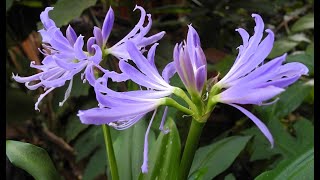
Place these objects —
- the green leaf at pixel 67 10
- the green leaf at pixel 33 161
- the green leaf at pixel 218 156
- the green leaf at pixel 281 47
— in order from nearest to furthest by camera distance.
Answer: the green leaf at pixel 33 161 → the green leaf at pixel 218 156 → the green leaf at pixel 67 10 → the green leaf at pixel 281 47

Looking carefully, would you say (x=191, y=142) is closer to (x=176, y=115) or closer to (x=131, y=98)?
(x=131, y=98)

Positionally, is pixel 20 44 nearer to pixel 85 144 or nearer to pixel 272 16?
pixel 85 144

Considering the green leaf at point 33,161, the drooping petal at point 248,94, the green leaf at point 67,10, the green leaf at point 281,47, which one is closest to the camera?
the drooping petal at point 248,94

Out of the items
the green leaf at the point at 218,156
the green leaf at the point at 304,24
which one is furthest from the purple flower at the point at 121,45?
the green leaf at the point at 304,24

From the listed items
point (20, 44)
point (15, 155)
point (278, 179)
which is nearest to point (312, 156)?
point (278, 179)

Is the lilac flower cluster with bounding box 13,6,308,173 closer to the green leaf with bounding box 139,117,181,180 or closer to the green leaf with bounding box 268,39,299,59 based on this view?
the green leaf with bounding box 139,117,181,180

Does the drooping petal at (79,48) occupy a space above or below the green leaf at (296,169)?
above

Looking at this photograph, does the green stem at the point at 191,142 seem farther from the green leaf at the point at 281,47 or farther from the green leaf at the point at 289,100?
the green leaf at the point at 281,47
